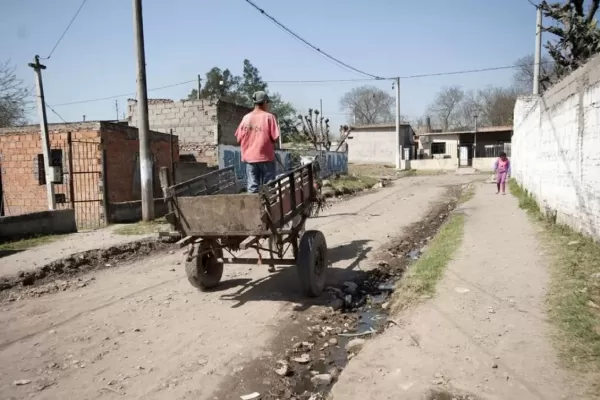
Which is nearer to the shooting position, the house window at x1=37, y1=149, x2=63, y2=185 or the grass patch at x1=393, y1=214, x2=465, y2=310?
the grass patch at x1=393, y1=214, x2=465, y2=310

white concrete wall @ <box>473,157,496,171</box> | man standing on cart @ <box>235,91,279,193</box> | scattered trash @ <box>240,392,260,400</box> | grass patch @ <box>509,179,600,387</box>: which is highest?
man standing on cart @ <box>235,91,279,193</box>

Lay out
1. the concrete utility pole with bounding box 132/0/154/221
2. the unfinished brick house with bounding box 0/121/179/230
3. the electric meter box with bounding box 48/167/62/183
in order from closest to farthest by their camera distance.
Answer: the electric meter box with bounding box 48/167/62/183, the concrete utility pole with bounding box 132/0/154/221, the unfinished brick house with bounding box 0/121/179/230

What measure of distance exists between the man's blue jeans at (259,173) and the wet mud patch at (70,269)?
1.28 meters

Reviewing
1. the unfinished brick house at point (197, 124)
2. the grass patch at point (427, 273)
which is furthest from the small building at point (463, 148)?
the grass patch at point (427, 273)

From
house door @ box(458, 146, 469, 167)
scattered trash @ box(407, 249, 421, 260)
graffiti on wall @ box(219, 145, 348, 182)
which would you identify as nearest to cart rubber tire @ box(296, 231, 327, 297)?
scattered trash @ box(407, 249, 421, 260)

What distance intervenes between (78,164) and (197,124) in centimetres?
666

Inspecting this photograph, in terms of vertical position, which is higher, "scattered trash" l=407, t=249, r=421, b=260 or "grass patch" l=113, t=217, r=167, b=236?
"grass patch" l=113, t=217, r=167, b=236

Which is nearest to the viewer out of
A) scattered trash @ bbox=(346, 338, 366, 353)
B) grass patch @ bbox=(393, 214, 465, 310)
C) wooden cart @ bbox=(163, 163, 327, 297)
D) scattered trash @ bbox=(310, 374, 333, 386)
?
scattered trash @ bbox=(310, 374, 333, 386)

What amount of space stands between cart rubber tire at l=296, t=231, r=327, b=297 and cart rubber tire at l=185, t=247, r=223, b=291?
1093mm

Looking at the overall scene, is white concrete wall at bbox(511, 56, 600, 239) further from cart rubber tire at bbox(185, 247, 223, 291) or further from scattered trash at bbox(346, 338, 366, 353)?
cart rubber tire at bbox(185, 247, 223, 291)

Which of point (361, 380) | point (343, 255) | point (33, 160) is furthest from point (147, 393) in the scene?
point (33, 160)

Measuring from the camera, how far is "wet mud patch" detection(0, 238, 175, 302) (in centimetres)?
642

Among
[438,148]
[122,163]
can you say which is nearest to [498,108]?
[438,148]

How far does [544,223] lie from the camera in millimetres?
8594
